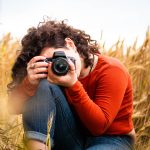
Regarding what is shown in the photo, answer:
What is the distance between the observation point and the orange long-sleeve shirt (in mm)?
2064

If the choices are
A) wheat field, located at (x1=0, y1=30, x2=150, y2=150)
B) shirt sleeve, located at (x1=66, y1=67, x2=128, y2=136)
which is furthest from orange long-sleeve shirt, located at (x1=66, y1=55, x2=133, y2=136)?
wheat field, located at (x1=0, y1=30, x2=150, y2=150)

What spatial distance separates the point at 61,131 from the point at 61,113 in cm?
10

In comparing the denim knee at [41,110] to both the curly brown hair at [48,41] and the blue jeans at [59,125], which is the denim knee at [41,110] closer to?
the blue jeans at [59,125]

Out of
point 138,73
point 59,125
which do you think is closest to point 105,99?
point 59,125

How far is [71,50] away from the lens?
2.16 metres

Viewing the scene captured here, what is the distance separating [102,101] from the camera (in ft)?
7.12

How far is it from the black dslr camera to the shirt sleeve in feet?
0.25

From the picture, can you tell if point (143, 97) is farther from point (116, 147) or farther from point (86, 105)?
point (86, 105)

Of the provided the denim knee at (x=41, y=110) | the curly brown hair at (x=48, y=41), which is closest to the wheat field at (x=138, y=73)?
the curly brown hair at (x=48, y=41)

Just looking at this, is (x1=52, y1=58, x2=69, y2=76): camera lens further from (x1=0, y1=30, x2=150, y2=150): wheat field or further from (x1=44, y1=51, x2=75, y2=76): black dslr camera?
(x1=0, y1=30, x2=150, y2=150): wheat field

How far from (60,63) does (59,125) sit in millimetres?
321

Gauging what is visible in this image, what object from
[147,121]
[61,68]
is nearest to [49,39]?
[61,68]

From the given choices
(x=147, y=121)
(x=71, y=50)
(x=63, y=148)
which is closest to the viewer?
(x=71, y=50)

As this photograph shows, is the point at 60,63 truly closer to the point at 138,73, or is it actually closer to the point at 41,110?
the point at 41,110
